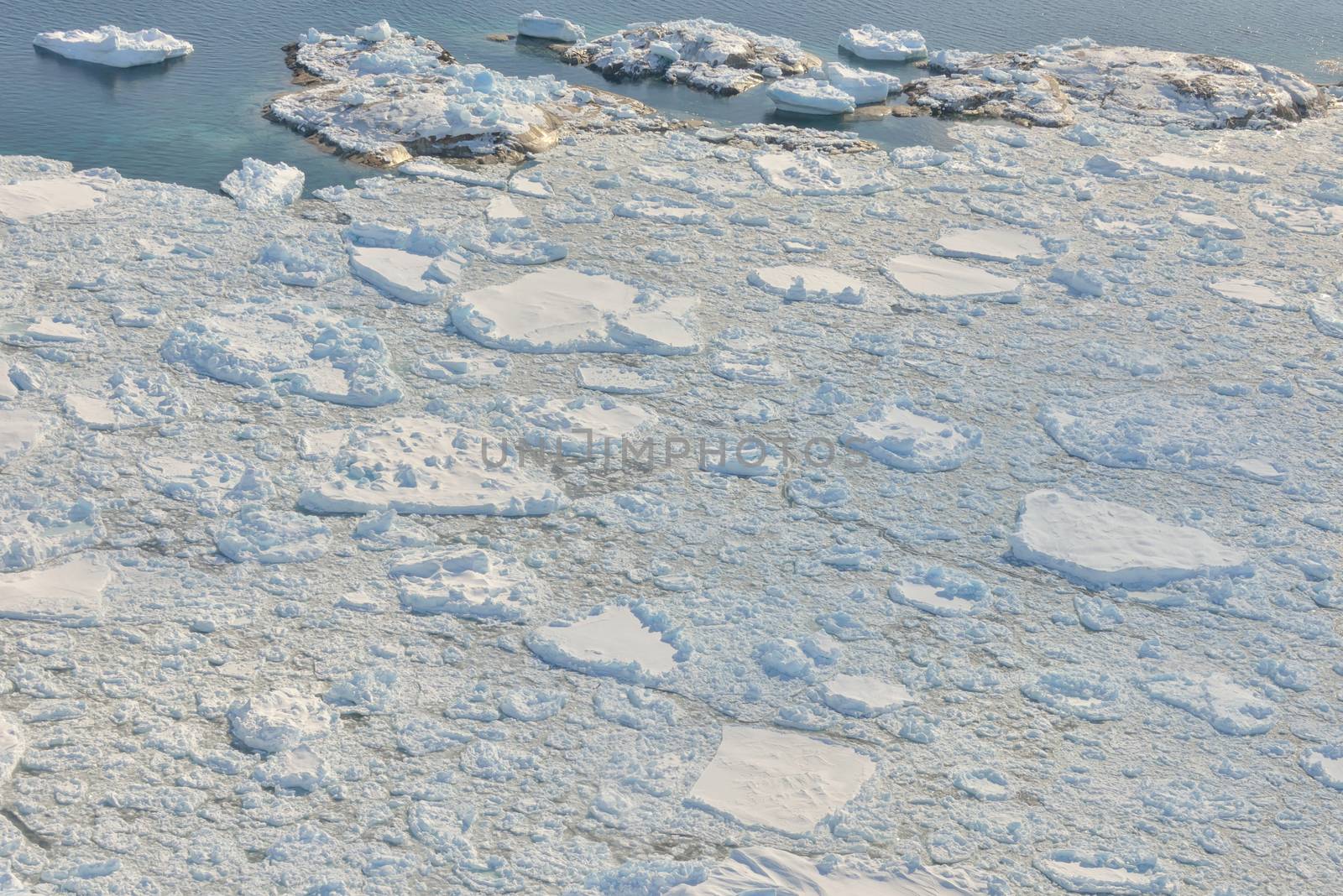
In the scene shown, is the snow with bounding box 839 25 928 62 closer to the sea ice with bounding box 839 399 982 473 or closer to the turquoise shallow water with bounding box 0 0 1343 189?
the turquoise shallow water with bounding box 0 0 1343 189

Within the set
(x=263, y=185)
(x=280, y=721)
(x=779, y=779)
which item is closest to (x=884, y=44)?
(x=263, y=185)

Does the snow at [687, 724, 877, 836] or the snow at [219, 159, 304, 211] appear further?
the snow at [219, 159, 304, 211]

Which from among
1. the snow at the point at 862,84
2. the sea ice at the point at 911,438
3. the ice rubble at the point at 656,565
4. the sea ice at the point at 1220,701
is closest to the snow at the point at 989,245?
the ice rubble at the point at 656,565

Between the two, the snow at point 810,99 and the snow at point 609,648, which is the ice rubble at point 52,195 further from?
the snow at point 810,99

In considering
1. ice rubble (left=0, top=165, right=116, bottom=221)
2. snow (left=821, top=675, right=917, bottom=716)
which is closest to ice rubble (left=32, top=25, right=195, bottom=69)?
ice rubble (left=0, top=165, right=116, bottom=221)

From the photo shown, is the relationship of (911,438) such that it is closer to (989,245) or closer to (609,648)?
(609,648)

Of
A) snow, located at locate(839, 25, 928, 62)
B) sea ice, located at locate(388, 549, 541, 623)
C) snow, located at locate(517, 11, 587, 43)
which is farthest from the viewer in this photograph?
snow, located at locate(839, 25, 928, 62)
